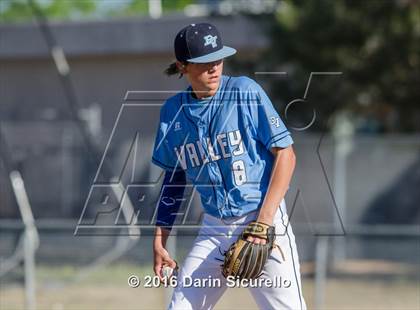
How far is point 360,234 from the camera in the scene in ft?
30.9

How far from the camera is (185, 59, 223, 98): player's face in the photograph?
4.55 m

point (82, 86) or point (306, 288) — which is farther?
point (82, 86)

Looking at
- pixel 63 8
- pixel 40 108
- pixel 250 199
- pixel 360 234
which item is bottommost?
pixel 63 8

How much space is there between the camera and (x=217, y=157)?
4586mm

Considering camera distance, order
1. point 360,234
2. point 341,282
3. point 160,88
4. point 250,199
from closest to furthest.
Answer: point 250,199, point 360,234, point 341,282, point 160,88

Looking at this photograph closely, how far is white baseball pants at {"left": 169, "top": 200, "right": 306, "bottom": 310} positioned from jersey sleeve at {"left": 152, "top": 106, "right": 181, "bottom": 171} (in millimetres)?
379

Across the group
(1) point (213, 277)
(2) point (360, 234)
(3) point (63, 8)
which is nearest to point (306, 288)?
(2) point (360, 234)

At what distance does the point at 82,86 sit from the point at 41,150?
5.78m

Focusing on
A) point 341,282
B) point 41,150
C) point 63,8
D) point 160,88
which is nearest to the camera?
point 341,282

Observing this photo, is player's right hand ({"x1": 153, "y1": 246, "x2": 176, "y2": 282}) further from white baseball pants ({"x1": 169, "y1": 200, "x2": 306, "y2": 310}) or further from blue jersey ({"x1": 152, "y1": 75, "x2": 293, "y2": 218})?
blue jersey ({"x1": 152, "y1": 75, "x2": 293, "y2": 218})

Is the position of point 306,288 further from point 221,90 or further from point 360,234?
point 221,90

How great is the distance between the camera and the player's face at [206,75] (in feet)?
14.9

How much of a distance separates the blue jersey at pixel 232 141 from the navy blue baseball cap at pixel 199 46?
6.9 inches

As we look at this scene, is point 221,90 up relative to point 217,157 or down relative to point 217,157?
up
